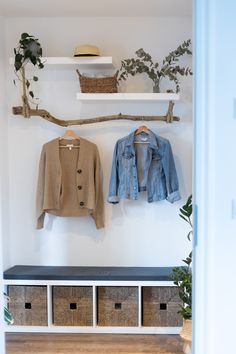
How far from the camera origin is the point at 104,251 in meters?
3.46

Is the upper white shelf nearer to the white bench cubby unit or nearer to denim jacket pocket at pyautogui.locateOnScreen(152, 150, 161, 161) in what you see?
denim jacket pocket at pyautogui.locateOnScreen(152, 150, 161, 161)

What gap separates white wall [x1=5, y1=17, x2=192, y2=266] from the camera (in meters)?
3.35

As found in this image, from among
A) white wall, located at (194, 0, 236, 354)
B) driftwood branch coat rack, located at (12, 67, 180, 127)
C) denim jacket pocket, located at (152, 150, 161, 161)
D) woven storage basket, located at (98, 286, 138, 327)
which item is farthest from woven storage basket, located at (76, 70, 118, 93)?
white wall, located at (194, 0, 236, 354)

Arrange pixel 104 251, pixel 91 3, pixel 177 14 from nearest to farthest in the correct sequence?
pixel 91 3
pixel 177 14
pixel 104 251

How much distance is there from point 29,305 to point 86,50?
86.1 inches

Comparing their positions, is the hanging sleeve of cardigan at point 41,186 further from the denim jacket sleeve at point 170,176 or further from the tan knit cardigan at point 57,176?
the denim jacket sleeve at point 170,176

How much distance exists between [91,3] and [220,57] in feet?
6.81

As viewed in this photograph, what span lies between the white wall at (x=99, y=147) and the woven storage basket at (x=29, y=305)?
380mm

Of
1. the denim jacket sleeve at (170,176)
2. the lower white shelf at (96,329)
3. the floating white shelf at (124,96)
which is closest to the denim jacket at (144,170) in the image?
the denim jacket sleeve at (170,176)

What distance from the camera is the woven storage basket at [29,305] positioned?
313cm

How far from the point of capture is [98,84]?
3125 mm

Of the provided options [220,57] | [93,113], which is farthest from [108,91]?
[220,57]

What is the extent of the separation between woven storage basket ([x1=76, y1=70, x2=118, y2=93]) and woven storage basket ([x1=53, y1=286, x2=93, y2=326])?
1.66m

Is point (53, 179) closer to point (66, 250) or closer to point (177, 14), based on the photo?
point (66, 250)
